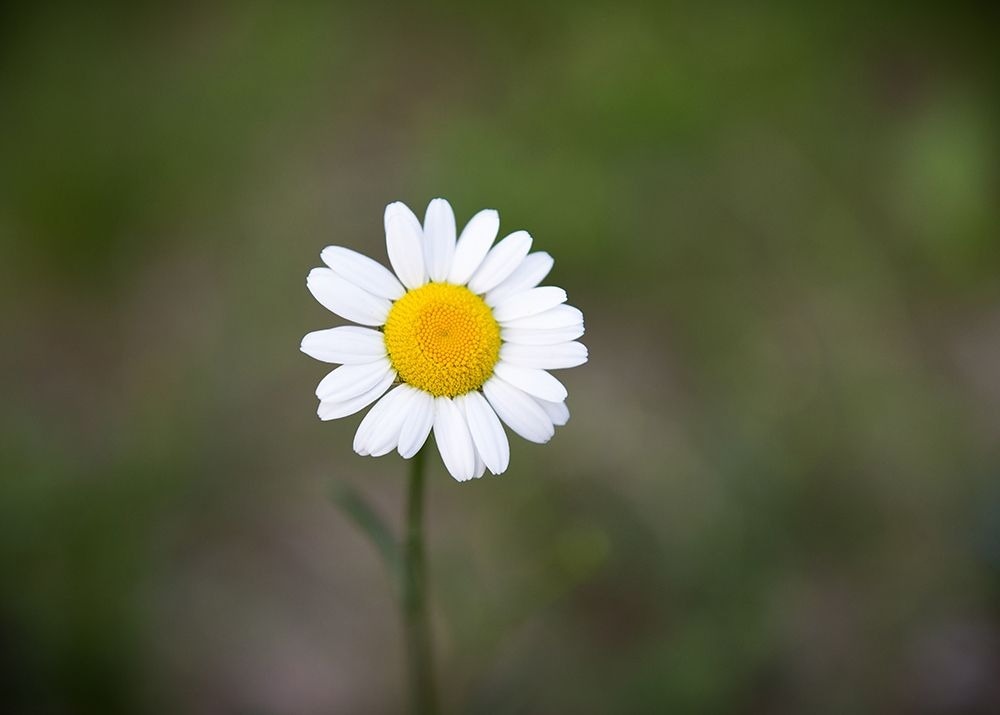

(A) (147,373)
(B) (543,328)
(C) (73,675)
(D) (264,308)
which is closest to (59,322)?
(A) (147,373)

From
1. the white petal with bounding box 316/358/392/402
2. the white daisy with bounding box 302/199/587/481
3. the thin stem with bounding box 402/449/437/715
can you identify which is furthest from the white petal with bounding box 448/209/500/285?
the thin stem with bounding box 402/449/437/715

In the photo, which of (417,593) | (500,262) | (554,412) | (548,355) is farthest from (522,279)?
(417,593)

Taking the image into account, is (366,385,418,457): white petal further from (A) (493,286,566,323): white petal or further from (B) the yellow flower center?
(A) (493,286,566,323): white petal

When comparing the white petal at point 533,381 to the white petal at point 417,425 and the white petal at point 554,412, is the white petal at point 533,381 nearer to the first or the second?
the white petal at point 554,412

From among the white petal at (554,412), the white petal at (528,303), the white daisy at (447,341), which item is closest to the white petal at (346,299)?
the white daisy at (447,341)

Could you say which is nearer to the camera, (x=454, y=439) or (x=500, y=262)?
(x=454, y=439)

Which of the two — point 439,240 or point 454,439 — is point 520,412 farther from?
point 439,240

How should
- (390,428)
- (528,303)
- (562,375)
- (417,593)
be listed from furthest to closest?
(562,375) < (417,593) < (528,303) < (390,428)
